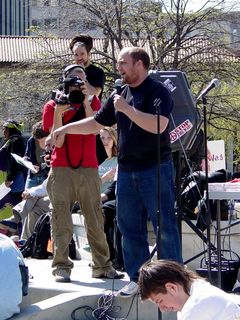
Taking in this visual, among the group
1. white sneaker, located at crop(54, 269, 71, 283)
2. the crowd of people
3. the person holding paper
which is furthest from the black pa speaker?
the person holding paper

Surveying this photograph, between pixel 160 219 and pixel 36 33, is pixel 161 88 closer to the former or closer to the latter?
pixel 160 219

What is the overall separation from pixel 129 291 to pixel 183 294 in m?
1.83

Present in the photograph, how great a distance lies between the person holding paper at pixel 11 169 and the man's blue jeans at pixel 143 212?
14.4ft

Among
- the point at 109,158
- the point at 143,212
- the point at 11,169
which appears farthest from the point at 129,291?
the point at 11,169

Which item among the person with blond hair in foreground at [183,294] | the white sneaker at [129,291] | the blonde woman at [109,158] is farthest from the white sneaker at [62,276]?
the person with blond hair in foreground at [183,294]

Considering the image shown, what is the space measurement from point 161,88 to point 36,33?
20507 millimetres

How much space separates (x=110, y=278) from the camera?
5832 mm

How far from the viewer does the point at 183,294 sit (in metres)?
3.39

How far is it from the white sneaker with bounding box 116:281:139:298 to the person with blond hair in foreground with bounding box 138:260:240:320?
1.76 meters

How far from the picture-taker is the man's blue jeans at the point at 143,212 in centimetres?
505

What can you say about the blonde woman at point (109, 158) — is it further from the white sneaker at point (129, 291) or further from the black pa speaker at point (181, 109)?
the white sneaker at point (129, 291)

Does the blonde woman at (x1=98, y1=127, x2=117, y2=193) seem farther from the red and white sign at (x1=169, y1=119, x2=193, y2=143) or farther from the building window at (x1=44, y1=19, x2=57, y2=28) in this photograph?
the building window at (x1=44, y1=19, x2=57, y2=28)

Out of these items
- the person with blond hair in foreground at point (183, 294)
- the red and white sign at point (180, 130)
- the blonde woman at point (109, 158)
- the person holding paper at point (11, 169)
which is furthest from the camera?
the person holding paper at point (11, 169)

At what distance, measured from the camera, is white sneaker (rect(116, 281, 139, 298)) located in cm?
517
